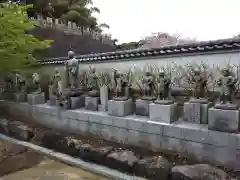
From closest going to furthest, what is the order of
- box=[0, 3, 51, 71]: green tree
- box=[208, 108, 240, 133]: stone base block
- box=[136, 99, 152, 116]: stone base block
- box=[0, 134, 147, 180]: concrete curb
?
box=[208, 108, 240, 133]: stone base block, box=[0, 134, 147, 180]: concrete curb, box=[136, 99, 152, 116]: stone base block, box=[0, 3, 51, 71]: green tree

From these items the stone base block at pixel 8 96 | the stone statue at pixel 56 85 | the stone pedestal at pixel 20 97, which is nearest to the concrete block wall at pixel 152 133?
the stone statue at pixel 56 85

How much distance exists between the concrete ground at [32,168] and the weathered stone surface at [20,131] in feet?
2.72

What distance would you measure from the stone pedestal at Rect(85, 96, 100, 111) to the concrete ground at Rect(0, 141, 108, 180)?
2.07 meters

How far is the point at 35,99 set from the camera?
28.3 feet

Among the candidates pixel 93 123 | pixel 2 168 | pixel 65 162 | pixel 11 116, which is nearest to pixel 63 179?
pixel 65 162

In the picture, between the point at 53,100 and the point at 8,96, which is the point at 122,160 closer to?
the point at 53,100

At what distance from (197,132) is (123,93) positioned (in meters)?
2.55

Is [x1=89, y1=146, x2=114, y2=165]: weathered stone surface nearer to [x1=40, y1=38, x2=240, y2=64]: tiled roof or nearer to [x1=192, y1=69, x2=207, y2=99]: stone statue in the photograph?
[x1=192, y1=69, x2=207, y2=99]: stone statue

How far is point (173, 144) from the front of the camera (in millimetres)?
5270

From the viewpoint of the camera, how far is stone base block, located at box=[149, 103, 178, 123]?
17.7ft

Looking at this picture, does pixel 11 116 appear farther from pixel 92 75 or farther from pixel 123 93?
pixel 123 93

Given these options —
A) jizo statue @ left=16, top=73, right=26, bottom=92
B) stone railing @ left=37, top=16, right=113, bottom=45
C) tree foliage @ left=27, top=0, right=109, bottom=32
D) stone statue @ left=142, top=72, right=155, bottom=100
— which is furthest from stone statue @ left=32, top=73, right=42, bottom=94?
tree foliage @ left=27, top=0, right=109, bottom=32

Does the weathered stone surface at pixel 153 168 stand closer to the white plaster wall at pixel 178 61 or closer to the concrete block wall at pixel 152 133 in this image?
the concrete block wall at pixel 152 133

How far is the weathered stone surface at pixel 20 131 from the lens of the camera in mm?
7117
